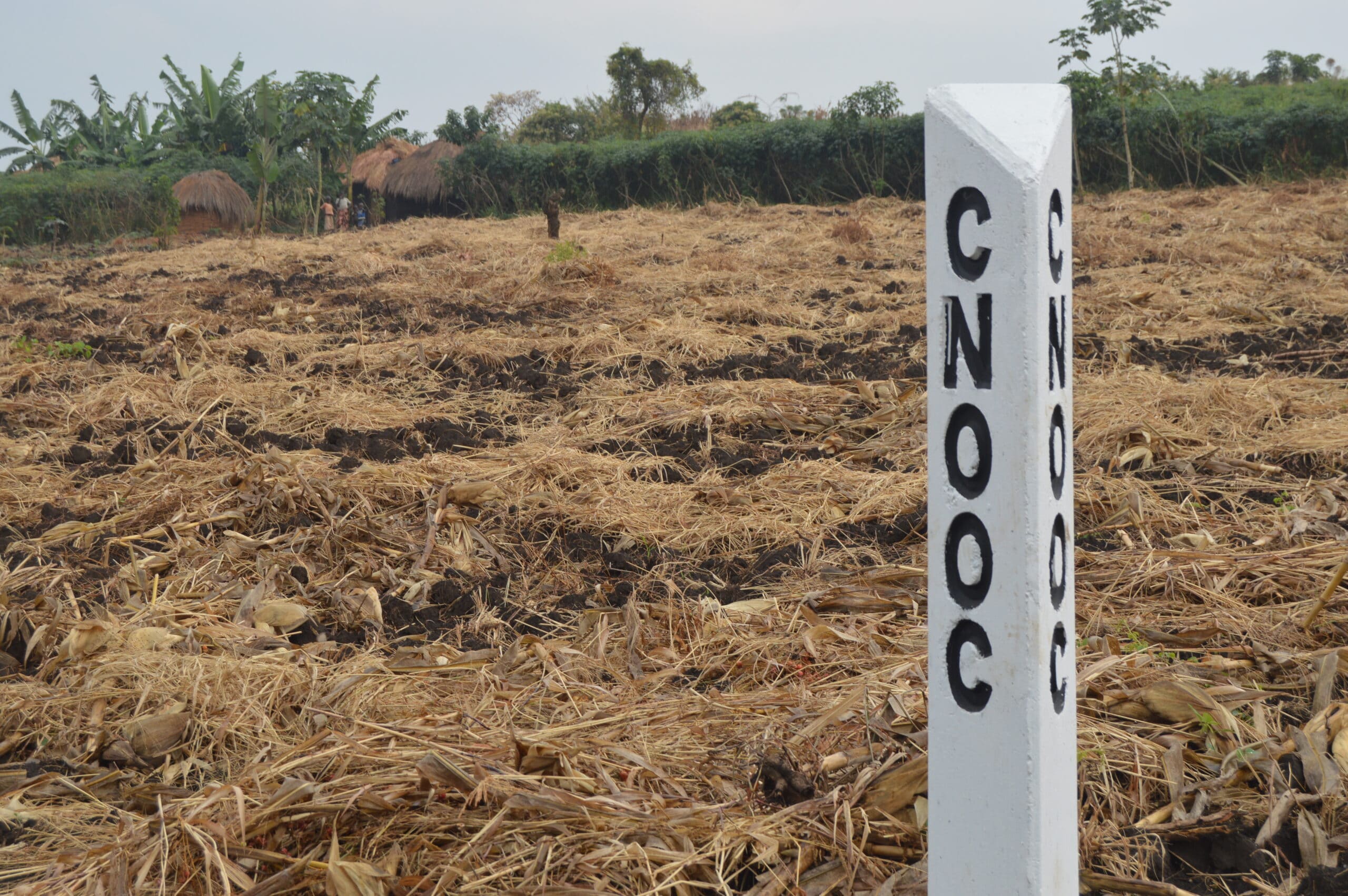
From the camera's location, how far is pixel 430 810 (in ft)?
6.28

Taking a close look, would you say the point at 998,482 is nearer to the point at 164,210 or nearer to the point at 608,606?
the point at 608,606

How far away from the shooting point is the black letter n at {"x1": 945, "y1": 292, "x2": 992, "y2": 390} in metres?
1.06

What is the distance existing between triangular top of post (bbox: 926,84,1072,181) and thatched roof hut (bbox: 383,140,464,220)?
910 inches

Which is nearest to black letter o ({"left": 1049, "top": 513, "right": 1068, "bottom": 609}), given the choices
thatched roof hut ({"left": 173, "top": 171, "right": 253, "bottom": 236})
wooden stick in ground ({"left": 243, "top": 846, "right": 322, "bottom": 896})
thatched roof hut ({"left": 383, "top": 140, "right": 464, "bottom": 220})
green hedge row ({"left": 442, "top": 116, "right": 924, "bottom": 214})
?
wooden stick in ground ({"left": 243, "top": 846, "right": 322, "bottom": 896})

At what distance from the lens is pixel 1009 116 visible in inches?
42.3

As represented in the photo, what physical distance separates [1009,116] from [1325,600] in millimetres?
1879

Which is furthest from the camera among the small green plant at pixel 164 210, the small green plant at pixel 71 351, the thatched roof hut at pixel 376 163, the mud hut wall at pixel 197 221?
the thatched roof hut at pixel 376 163

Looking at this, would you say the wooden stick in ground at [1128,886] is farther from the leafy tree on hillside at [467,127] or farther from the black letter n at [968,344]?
the leafy tree on hillside at [467,127]

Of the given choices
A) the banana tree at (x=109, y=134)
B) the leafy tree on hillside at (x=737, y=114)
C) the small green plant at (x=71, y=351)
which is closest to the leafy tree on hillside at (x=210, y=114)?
the banana tree at (x=109, y=134)

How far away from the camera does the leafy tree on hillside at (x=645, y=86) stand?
29.7m

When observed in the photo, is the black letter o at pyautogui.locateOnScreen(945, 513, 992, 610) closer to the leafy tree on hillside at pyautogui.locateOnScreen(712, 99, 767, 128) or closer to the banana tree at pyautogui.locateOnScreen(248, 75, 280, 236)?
the banana tree at pyautogui.locateOnScreen(248, 75, 280, 236)

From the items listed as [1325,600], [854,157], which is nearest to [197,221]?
[854,157]

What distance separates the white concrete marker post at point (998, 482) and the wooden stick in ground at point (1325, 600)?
1468mm

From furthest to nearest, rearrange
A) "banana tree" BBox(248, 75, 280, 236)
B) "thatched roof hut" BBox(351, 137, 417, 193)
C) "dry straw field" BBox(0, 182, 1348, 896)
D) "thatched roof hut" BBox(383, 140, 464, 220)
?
1. "thatched roof hut" BBox(351, 137, 417, 193)
2. "thatched roof hut" BBox(383, 140, 464, 220)
3. "banana tree" BBox(248, 75, 280, 236)
4. "dry straw field" BBox(0, 182, 1348, 896)
